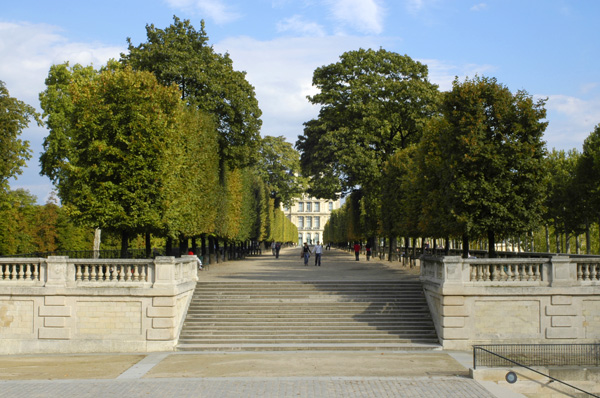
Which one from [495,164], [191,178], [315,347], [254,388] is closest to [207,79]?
[191,178]

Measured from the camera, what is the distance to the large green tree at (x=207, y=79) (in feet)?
144

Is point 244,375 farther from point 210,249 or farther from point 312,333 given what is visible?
point 210,249

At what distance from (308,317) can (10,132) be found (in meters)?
22.4

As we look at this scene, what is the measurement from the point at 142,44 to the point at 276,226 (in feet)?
196

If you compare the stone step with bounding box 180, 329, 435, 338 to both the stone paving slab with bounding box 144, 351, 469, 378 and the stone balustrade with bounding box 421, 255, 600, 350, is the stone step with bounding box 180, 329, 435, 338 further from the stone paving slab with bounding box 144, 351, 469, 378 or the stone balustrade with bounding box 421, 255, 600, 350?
the stone paving slab with bounding box 144, 351, 469, 378

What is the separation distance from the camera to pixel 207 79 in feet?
146

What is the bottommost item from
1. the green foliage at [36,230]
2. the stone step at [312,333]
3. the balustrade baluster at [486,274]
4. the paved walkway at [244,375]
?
the paved walkway at [244,375]

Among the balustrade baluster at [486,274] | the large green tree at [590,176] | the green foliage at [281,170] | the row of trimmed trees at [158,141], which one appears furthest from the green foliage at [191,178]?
the green foliage at [281,170]

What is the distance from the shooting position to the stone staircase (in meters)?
22.6

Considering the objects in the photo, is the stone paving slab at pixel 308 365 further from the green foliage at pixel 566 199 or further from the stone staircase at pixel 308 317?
the green foliage at pixel 566 199

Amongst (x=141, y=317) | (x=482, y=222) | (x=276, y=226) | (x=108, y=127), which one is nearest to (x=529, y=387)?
(x=482, y=222)

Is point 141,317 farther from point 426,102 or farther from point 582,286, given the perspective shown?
point 426,102

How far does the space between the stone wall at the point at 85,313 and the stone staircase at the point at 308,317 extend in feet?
4.87

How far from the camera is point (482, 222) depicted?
86.1 feet
